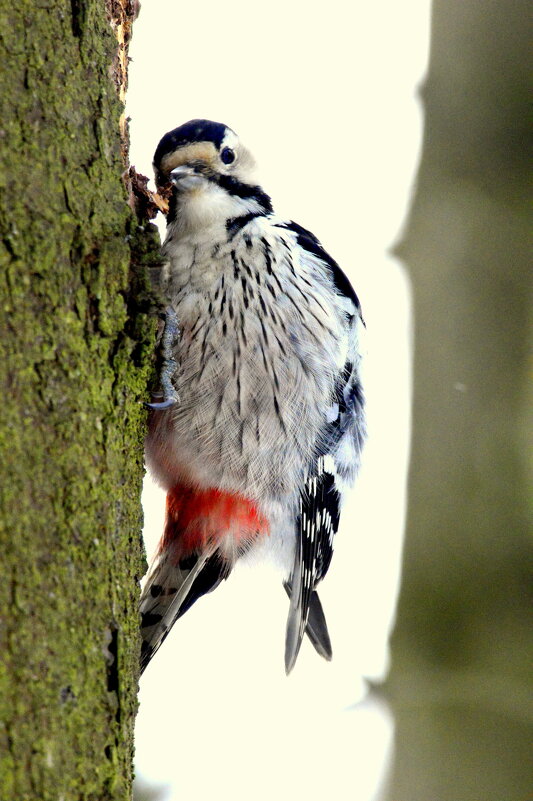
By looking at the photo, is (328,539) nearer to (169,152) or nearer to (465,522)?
(465,522)

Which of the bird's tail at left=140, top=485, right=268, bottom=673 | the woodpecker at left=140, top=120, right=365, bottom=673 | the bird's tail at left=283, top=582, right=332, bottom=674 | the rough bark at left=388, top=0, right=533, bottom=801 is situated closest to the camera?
the woodpecker at left=140, top=120, right=365, bottom=673

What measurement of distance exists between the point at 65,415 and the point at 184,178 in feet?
3.62

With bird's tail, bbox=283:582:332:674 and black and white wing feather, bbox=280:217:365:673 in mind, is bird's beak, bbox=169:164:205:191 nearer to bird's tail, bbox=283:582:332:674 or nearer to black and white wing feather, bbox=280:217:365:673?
black and white wing feather, bbox=280:217:365:673

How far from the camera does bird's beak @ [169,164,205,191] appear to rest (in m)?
2.05

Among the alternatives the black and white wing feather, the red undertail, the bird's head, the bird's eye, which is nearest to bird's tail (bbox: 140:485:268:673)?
the red undertail

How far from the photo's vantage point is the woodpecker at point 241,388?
78.0 inches

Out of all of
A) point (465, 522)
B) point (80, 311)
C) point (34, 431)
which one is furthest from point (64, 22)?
point (465, 522)

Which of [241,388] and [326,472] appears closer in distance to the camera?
[241,388]

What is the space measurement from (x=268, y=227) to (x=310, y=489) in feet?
2.54

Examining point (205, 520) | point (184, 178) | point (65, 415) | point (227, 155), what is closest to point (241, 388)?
point (205, 520)

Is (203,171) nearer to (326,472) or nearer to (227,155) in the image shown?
(227,155)

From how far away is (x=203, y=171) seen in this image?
2156mm

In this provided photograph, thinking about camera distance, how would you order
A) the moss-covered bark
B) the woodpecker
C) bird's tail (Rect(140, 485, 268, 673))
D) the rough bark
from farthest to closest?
the rough bark → bird's tail (Rect(140, 485, 268, 673)) → the woodpecker → the moss-covered bark

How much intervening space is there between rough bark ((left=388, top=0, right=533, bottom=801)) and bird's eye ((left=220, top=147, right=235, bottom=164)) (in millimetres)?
682
